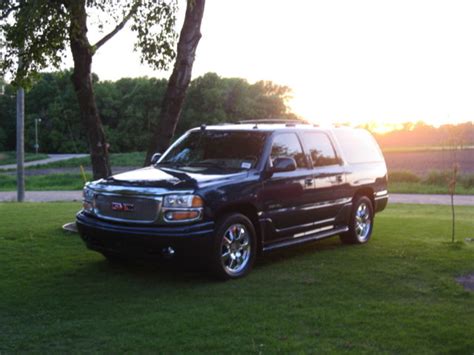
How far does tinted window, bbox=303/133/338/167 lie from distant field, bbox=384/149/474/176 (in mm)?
27290

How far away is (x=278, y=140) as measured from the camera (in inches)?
323

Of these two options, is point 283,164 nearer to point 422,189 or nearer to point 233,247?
point 233,247

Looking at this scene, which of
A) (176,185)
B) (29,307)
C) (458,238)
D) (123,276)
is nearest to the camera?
(29,307)

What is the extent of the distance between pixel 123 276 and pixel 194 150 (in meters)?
2.00

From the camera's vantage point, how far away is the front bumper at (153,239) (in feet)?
21.9

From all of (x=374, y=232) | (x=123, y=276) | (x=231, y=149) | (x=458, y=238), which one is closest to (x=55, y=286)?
(x=123, y=276)

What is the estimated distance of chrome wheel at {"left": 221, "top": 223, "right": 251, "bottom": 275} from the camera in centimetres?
711

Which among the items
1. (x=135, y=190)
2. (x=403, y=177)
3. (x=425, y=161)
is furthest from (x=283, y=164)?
(x=425, y=161)

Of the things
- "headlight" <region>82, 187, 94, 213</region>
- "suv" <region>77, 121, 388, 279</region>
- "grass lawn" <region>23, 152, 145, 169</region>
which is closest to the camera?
"suv" <region>77, 121, 388, 279</region>

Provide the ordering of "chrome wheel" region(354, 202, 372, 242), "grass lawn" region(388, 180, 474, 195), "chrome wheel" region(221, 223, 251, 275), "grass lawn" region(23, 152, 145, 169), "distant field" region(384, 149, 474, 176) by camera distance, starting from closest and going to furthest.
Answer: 1. "chrome wheel" region(221, 223, 251, 275)
2. "chrome wheel" region(354, 202, 372, 242)
3. "grass lawn" region(388, 180, 474, 195)
4. "distant field" region(384, 149, 474, 176)
5. "grass lawn" region(23, 152, 145, 169)

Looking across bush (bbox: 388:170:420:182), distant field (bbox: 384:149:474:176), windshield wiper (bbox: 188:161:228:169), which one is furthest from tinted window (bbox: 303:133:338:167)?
distant field (bbox: 384:149:474:176)

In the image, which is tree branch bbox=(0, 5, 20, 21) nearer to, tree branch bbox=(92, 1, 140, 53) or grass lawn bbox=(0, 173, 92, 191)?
tree branch bbox=(92, 1, 140, 53)

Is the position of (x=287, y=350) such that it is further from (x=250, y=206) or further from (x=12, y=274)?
(x=12, y=274)

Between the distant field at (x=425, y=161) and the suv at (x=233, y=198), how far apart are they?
1078 inches
